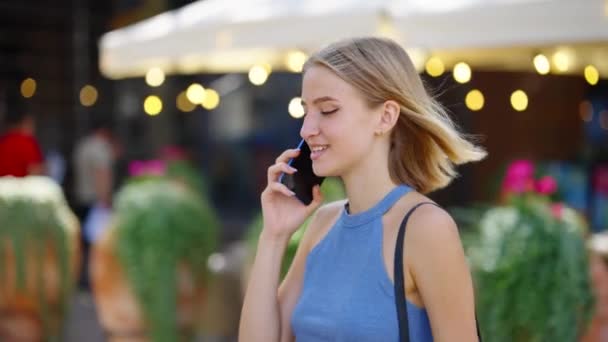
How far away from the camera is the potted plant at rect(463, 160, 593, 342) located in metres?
3.63

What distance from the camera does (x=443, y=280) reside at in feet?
6.07

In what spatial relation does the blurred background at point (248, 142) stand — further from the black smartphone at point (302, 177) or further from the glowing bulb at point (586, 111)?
the black smartphone at point (302, 177)

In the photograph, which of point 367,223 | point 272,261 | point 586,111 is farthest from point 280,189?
point 586,111

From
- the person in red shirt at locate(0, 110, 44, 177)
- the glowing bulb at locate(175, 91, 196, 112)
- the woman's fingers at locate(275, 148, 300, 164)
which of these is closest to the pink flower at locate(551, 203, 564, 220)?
the woman's fingers at locate(275, 148, 300, 164)

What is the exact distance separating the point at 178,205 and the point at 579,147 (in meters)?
6.70

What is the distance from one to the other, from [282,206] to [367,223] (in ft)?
0.94

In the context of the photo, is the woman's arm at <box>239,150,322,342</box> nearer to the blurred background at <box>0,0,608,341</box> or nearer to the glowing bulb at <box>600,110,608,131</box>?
the blurred background at <box>0,0,608,341</box>

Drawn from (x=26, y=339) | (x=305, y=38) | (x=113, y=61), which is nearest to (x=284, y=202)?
(x=305, y=38)

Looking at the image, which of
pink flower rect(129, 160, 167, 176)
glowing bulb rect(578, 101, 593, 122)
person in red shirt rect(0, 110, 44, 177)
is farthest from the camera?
glowing bulb rect(578, 101, 593, 122)

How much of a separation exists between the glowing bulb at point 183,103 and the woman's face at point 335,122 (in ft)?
37.3

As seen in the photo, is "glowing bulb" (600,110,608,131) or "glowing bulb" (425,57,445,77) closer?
"glowing bulb" (425,57,445,77)

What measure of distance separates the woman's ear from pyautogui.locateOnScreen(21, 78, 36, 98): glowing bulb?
43.0 ft

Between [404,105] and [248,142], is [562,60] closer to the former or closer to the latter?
[404,105]

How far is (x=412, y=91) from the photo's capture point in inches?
80.4
